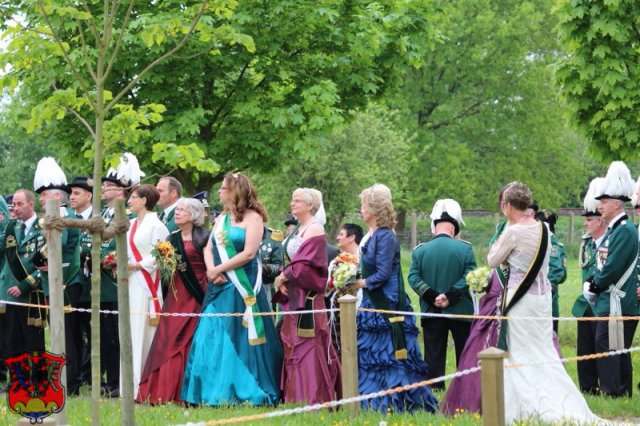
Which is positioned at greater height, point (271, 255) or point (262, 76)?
point (262, 76)

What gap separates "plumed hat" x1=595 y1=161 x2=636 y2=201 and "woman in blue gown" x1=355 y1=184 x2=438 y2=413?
2.06m

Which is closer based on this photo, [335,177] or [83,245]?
[83,245]

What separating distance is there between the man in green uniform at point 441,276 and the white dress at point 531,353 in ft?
4.94

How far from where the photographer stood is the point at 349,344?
25.2 ft

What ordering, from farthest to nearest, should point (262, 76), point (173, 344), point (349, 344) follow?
point (262, 76)
point (173, 344)
point (349, 344)

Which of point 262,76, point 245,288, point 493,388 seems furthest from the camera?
point 262,76

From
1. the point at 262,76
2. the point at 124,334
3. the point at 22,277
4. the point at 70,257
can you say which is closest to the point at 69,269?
the point at 70,257

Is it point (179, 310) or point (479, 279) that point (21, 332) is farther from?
point (479, 279)

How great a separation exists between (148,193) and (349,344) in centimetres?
328

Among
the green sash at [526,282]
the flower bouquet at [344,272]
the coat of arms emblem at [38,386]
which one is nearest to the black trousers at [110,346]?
the flower bouquet at [344,272]

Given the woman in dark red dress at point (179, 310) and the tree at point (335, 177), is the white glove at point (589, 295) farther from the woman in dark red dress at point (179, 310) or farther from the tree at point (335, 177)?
the tree at point (335, 177)

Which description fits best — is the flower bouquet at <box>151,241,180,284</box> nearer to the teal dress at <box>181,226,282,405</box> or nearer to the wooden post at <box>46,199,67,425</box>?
the teal dress at <box>181,226,282,405</box>

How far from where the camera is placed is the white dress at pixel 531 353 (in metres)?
7.66

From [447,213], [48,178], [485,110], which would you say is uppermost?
[485,110]
